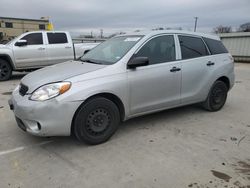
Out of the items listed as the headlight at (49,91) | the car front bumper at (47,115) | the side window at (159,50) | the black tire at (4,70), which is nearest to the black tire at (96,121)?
the car front bumper at (47,115)

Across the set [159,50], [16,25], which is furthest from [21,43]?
[16,25]

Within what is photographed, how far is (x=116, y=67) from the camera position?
11.5ft

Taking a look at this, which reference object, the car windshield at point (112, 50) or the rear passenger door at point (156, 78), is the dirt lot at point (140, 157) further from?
the car windshield at point (112, 50)

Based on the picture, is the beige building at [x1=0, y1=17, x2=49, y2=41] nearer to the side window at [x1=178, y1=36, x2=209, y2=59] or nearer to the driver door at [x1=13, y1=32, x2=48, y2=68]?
the driver door at [x1=13, y1=32, x2=48, y2=68]

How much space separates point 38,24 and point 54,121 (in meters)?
39.3

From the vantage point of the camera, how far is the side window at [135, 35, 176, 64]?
12.8 feet

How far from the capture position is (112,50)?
4090 mm

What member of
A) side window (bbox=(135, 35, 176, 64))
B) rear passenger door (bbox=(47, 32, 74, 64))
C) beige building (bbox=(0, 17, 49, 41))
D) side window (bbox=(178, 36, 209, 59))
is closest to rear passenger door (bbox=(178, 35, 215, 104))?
side window (bbox=(178, 36, 209, 59))

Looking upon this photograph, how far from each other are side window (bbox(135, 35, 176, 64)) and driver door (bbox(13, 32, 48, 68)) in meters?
6.41

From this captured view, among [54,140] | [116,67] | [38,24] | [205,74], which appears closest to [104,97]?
[116,67]

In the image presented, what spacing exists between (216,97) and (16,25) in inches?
1604

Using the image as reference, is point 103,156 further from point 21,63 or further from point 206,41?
point 21,63

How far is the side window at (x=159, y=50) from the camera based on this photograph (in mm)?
3891

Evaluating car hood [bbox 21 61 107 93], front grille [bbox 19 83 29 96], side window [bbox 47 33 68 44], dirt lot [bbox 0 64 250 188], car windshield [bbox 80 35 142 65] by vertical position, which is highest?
side window [bbox 47 33 68 44]
